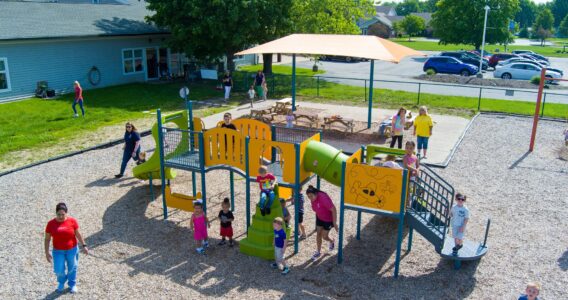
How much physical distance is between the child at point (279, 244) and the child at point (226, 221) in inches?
40.7

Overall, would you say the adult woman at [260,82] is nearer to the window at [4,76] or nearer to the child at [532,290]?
the window at [4,76]

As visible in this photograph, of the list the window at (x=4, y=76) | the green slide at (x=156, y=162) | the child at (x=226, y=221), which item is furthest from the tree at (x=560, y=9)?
the child at (x=226, y=221)

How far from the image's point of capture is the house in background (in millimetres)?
22797

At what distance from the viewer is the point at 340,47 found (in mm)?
16188

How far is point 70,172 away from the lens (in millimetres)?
13461

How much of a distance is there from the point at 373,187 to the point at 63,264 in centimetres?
523

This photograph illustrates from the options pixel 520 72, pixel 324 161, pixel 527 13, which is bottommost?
pixel 324 161

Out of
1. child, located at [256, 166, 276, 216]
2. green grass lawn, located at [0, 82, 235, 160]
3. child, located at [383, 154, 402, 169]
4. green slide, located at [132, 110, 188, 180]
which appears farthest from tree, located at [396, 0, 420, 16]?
child, located at [256, 166, 276, 216]

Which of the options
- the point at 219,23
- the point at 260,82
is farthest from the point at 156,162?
the point at 219,23

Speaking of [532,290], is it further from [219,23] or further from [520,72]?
[520,72]

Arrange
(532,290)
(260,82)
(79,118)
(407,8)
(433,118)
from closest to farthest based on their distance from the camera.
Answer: (532,290) → (79,118) → (433,118) → (260,82) → (407,8)

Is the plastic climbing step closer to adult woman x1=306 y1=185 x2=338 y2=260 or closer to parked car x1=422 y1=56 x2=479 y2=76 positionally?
adult woman x1=306 y1=185 x2=338 y2=260

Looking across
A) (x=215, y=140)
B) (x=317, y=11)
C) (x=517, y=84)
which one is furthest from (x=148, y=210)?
(x=517, y=84)

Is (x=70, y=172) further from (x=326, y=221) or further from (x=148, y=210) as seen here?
(x=326, y=221)
